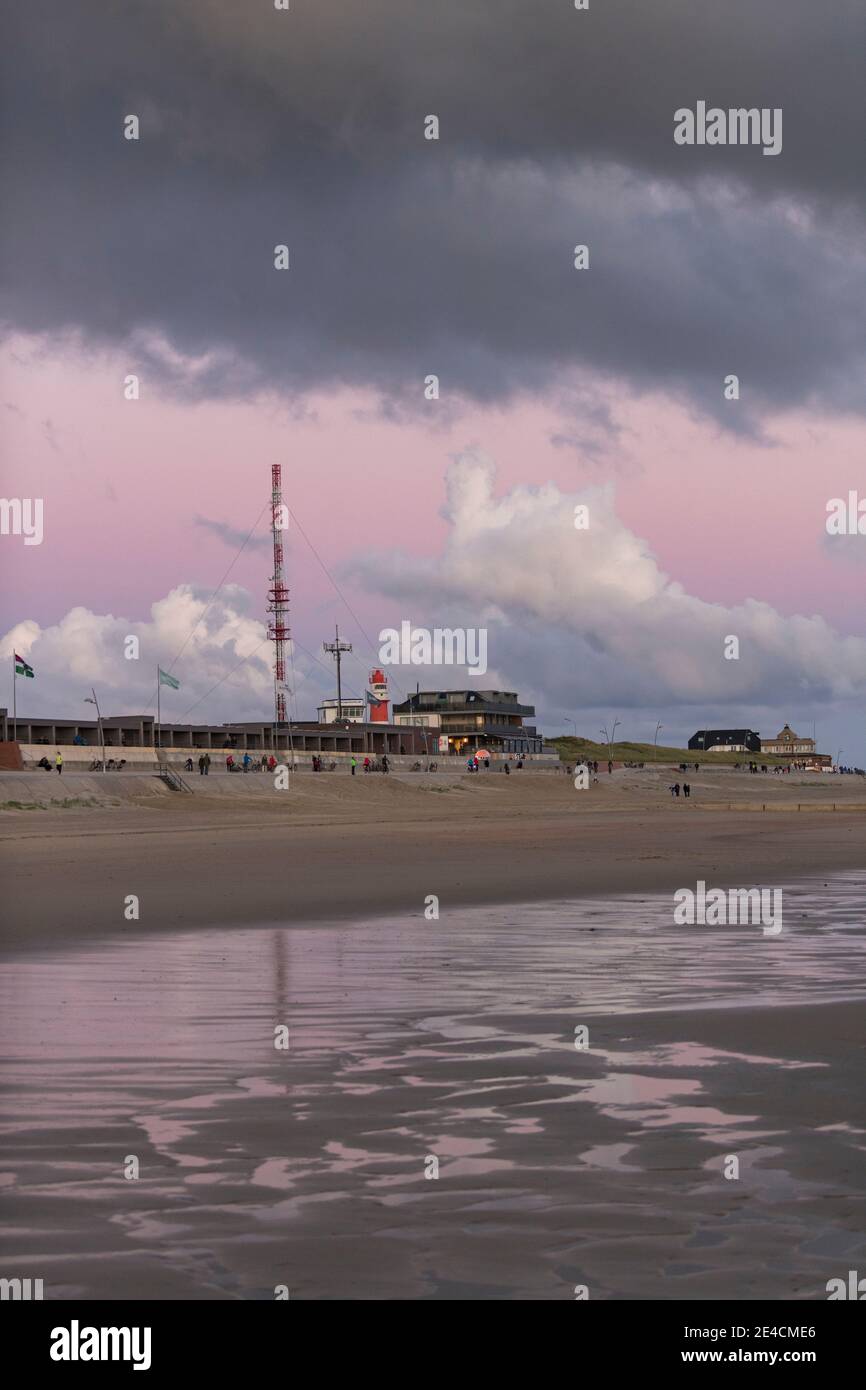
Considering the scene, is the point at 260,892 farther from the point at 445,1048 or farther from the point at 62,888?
the point at 445,1048

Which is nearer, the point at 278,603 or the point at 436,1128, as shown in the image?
the point at 436,1128

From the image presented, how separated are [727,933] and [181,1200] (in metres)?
11.9

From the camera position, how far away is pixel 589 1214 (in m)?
6.15

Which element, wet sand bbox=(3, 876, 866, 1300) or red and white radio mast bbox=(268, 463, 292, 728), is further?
red and white radio mast bbox=(268, 463, 292, 728)

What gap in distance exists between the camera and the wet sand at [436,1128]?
18.4 ft

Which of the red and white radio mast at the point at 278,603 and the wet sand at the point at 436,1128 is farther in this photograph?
the red and white radio mast at the point at 278,603

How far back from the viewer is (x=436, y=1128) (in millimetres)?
7742

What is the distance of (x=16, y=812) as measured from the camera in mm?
58688

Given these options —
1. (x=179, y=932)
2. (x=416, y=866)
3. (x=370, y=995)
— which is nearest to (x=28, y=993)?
(x=370, y=995)

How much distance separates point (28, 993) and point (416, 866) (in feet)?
58.8

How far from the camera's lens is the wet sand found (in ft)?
18.4
